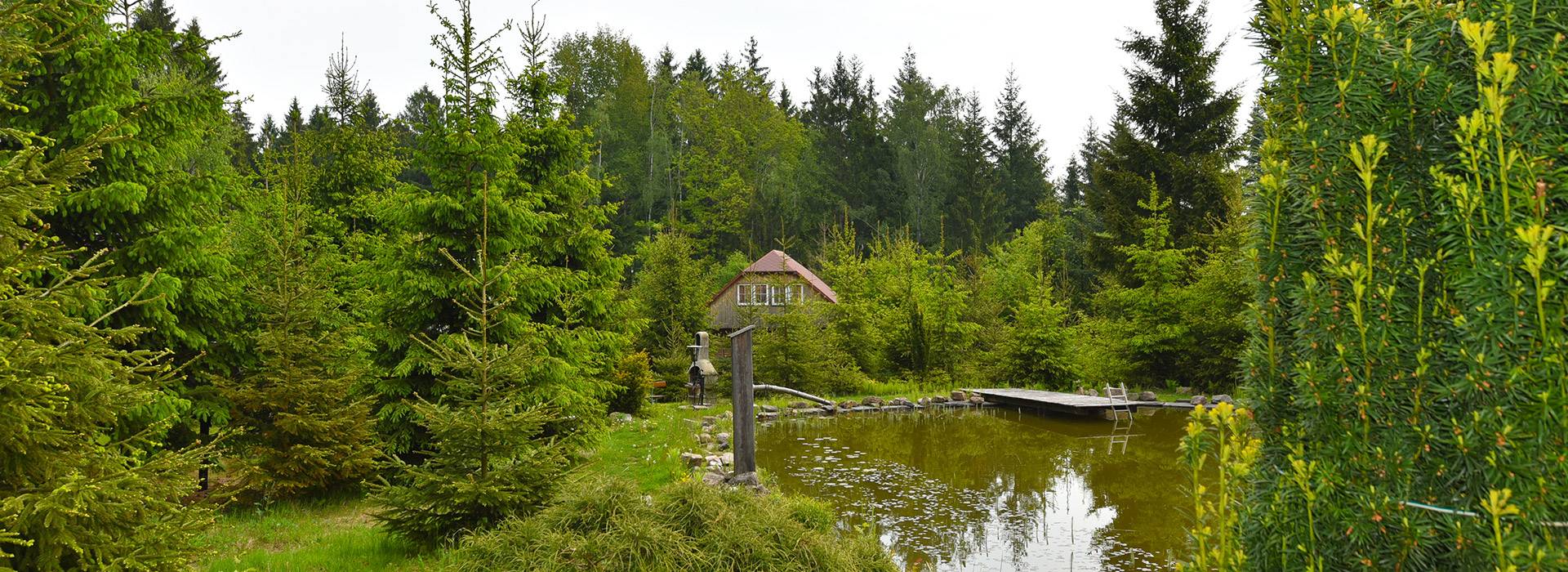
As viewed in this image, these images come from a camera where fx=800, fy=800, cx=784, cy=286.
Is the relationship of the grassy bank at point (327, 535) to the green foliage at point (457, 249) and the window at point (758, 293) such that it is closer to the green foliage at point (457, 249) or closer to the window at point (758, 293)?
the green foliage at point (457, 249)

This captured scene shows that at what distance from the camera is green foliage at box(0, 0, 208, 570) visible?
123 inches

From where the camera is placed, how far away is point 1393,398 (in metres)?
1.79

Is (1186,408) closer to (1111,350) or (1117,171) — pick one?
(1111,350)

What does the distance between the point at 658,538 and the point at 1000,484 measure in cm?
693

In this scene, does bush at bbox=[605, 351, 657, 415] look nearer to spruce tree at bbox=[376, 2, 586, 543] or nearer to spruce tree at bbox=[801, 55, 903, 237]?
spruce tree at bbox=[376, 2, 586, 543]

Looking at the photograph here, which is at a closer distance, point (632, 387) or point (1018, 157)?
point (632, 387)

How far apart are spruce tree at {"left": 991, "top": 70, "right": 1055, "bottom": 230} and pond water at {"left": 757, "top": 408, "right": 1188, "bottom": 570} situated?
33.4 metres

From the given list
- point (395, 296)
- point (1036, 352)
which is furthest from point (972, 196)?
point (395, 296)

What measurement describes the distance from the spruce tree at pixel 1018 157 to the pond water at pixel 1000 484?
33.4 m

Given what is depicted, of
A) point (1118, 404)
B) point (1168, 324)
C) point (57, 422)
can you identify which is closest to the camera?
point (57, 422)

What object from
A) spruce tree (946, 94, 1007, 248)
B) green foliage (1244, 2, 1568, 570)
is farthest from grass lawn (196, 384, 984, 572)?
spruce tree (946, 94, 1007, 248)

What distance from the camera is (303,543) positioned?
652cm

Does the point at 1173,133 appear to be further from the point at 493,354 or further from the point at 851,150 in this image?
the point at 851,150

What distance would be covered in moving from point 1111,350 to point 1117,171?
5973 millimetres
